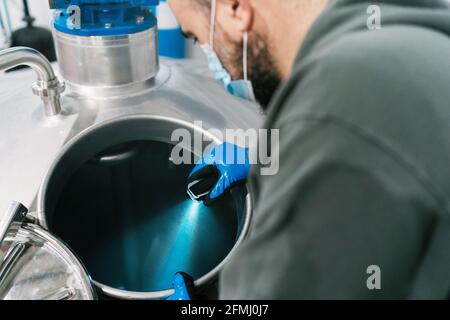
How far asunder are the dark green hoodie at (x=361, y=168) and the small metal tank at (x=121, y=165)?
299 mm

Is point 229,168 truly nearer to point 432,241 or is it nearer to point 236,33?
point 236,33

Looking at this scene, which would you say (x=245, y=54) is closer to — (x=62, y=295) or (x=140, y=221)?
(x=62, y=295)

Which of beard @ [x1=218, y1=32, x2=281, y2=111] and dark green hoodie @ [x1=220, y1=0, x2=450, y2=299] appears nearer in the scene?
dark green hoodie @ [x1=220, y1=0, x2=450, y2=299]

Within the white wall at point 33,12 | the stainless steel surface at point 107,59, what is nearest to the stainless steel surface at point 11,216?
the stainless steel surface at point 107,59

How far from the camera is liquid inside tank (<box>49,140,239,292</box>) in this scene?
846 mm

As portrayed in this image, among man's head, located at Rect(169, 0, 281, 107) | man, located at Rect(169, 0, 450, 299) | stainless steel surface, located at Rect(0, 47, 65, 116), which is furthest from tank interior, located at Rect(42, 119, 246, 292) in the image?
man, located at Rect(169, 0, 450, 299)

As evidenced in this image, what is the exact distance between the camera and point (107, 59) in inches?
30.0

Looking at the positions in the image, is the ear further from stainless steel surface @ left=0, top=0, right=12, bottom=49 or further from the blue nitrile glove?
stainless steel surface @ left=0, top=0, right=12, bottom=49

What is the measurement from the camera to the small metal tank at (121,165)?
2.25 ft

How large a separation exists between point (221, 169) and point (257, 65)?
8.6 inches

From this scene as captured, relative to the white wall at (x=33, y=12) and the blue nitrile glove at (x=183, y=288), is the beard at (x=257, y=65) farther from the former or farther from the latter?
the white wall at (x=33, y=12)

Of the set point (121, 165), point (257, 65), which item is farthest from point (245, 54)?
point (121, 165)

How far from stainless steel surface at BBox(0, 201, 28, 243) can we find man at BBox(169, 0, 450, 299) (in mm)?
357
